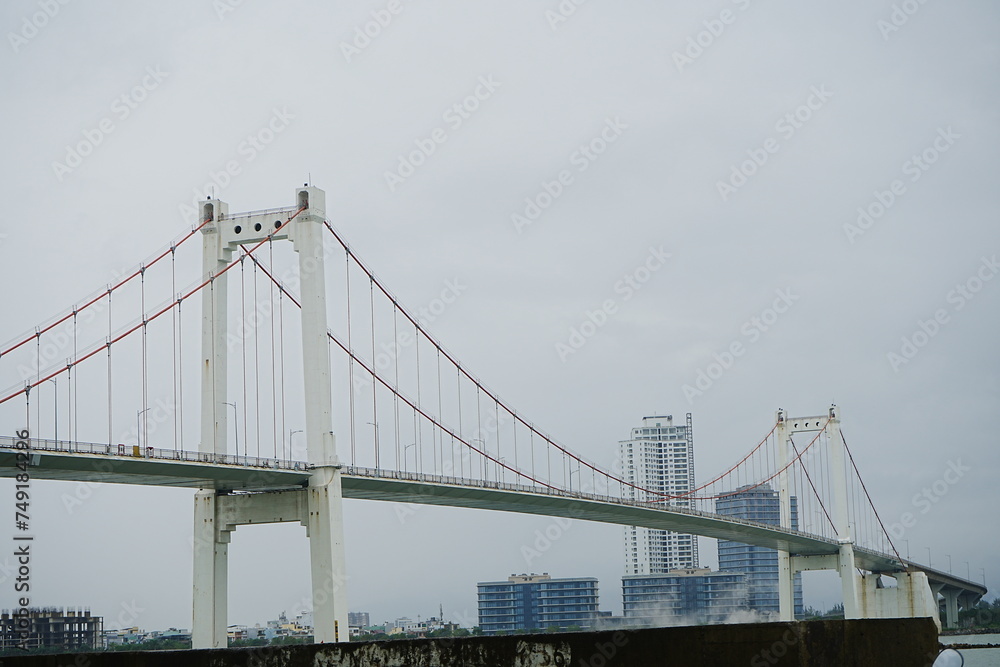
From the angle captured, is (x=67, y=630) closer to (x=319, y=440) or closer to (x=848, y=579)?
(x=319, y=440)

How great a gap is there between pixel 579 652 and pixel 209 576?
2542 cm

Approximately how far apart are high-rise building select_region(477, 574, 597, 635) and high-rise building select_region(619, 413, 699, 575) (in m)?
44.5

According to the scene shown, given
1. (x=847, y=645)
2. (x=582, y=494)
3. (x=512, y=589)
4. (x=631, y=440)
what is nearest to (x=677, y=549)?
(x=631, y=440)

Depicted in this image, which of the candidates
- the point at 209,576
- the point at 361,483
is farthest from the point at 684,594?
the point at 209,576

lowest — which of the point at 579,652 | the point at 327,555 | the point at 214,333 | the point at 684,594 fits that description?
the point at 684,594

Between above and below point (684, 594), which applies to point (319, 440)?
above

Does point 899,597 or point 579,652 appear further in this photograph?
point 899,597

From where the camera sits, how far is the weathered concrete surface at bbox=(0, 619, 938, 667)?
26.5 feet

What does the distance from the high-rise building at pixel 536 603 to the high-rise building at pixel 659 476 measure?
1753 inches

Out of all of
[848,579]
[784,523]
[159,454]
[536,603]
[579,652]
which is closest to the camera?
[579,652]

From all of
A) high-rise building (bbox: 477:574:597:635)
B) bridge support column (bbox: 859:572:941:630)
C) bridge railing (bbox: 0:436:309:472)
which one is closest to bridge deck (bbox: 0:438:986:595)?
bridge railing (bbox: 0:436:309:472)

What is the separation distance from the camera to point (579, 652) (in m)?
8.05

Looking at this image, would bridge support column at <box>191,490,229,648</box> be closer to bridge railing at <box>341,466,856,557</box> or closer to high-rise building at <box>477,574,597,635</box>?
bridge railing at <box>341,466,856,557</box>

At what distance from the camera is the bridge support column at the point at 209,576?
31.6 metres
